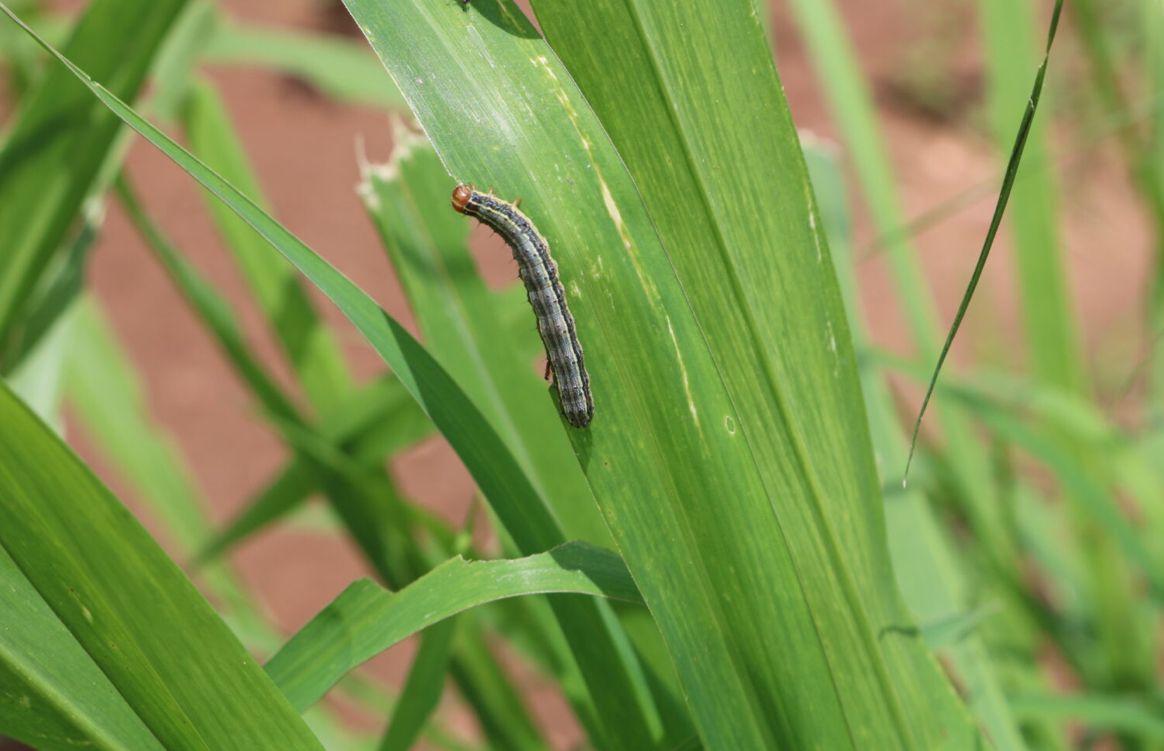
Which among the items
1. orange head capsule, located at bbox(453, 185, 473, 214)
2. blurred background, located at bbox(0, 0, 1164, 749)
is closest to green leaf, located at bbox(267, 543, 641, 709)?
orange head capsule, located at bbox(453, 185, 473, 214)

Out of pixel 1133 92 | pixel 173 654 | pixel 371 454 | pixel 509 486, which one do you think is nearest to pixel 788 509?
pixel 509 486

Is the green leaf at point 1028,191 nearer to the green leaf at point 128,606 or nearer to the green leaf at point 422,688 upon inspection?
the green leaf at point 422,688

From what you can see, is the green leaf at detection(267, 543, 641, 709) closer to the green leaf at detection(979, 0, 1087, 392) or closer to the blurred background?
the green leaf at detection(979, 0, 1087, 392)

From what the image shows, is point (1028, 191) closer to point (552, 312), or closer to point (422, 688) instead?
Answer: point (552, 312)

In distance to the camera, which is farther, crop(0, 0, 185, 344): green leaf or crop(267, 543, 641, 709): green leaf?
crop(0, 0, 185, 344): green leaf

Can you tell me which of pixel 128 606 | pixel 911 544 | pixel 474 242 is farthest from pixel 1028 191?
pixel 474 242

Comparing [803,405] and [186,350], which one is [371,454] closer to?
[803,405]
